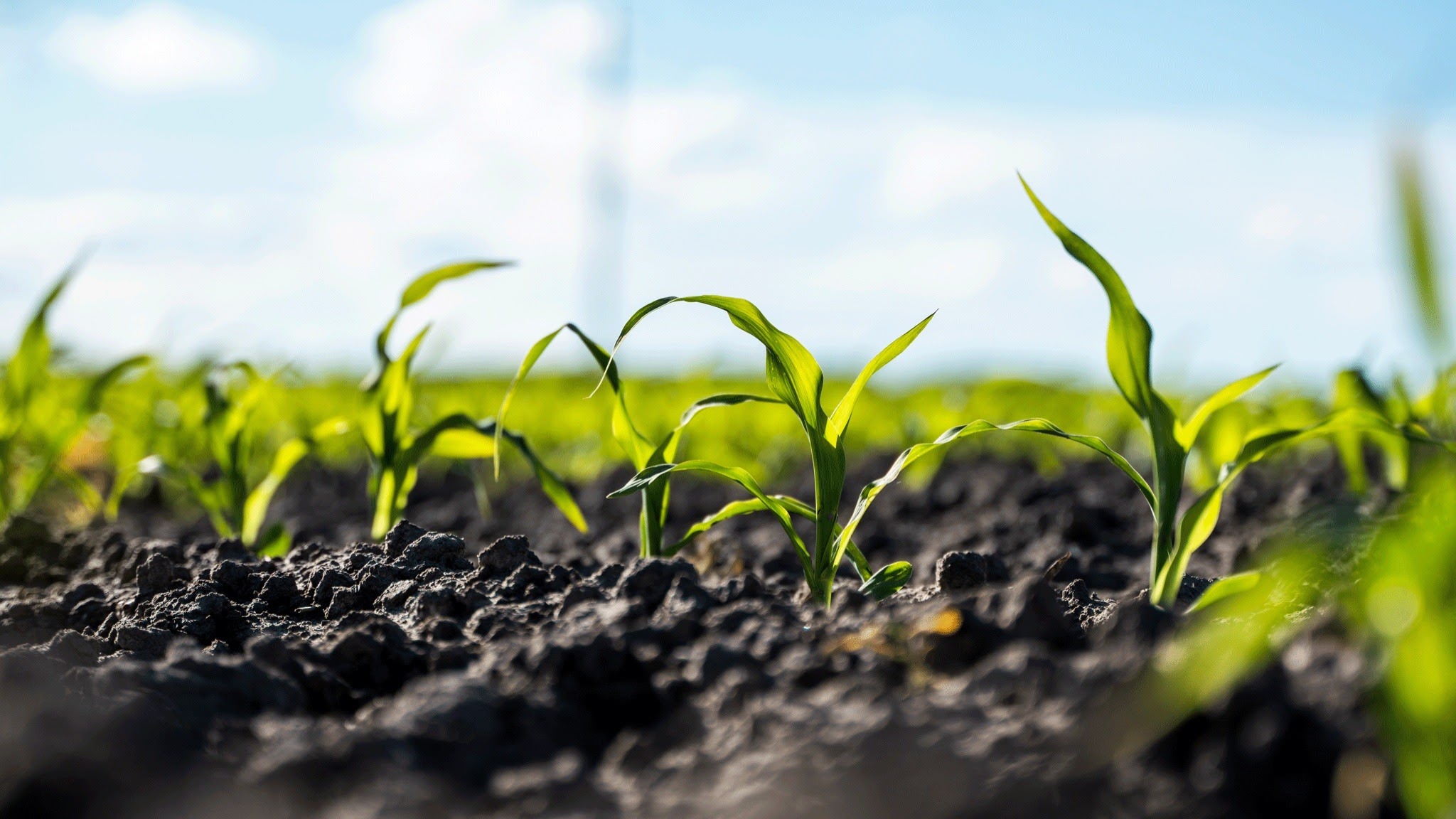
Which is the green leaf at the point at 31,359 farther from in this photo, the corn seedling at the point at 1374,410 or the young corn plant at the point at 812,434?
the corn seedling at the point at 1374,410

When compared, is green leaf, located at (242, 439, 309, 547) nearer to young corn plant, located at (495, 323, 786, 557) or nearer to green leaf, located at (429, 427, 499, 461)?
green leaf, located at (429, 427, 499, 461)

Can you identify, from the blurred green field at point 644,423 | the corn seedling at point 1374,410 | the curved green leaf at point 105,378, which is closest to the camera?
the curved green leaf at point 105,378

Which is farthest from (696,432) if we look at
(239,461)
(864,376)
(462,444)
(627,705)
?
(627,705)

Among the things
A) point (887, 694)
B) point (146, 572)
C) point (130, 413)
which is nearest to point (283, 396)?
point (130, 413)

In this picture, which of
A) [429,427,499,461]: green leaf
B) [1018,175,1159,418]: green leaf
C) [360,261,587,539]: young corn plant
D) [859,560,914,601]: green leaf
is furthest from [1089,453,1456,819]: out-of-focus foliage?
[429,427,499,461]: green leaf

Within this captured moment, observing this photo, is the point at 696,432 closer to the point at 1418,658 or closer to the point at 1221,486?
the point at 1221,486

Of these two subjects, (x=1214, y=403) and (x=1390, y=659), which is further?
(x=1214, y=403)

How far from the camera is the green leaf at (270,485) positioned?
110 inches

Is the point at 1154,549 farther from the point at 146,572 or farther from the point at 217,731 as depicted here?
the point at 146,572

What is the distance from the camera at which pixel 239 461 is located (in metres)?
2.95

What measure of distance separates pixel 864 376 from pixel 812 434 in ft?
0.42

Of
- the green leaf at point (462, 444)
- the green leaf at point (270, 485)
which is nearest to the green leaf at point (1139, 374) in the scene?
the green leaf at point (462, 444)

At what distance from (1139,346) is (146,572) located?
1877mm

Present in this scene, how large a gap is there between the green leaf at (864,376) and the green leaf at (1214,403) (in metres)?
0.43
